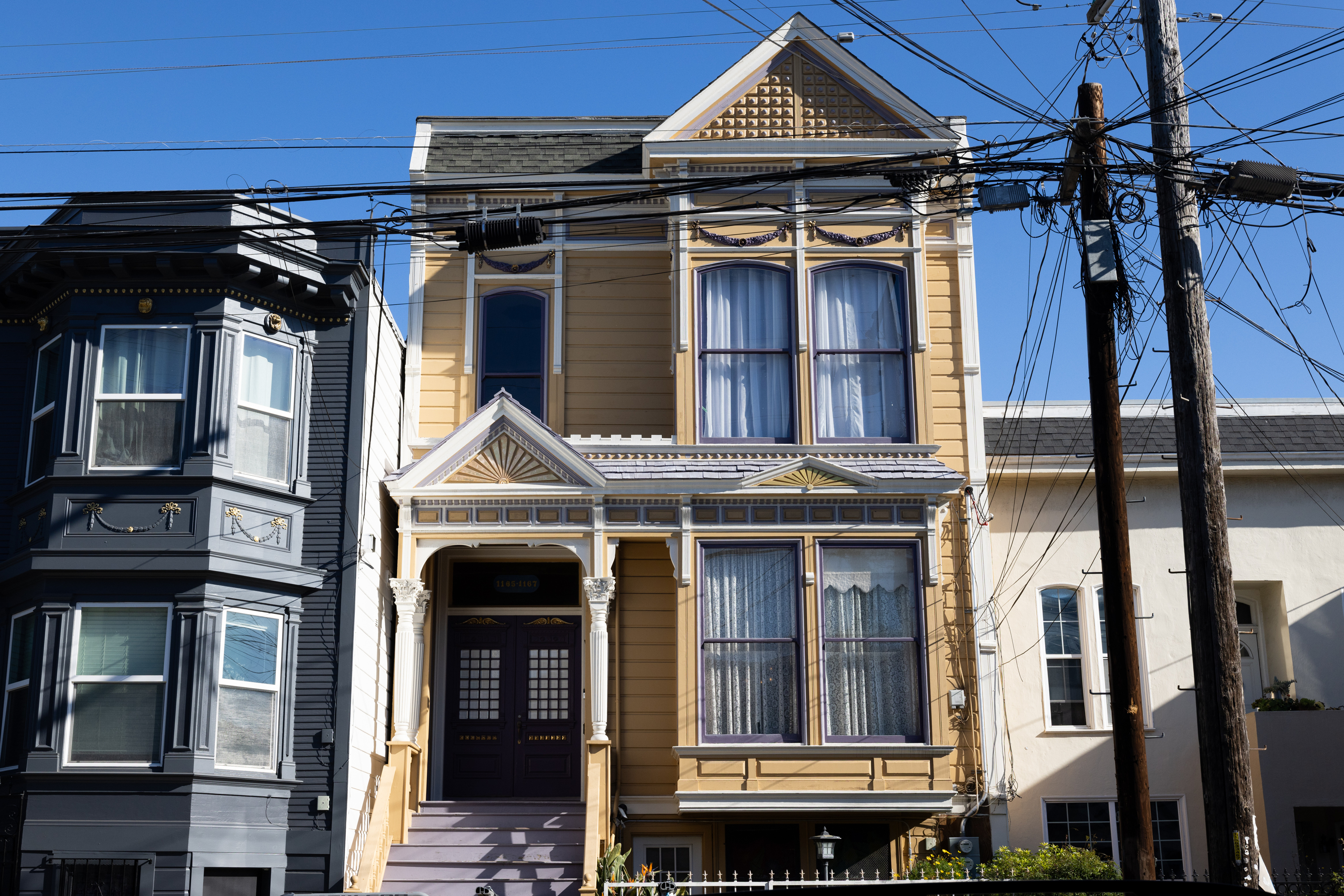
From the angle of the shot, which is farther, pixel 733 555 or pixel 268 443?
pixel 733 555

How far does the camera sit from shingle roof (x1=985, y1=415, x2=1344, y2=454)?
19125 mm

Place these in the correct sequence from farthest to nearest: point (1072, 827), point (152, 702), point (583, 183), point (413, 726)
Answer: point (1072, 827), point (413, 726), point (583, 183), point (152, 702)

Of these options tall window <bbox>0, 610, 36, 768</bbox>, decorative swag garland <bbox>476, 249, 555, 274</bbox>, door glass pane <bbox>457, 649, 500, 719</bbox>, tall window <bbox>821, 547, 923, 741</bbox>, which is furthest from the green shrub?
tall window <bbox>0, 610, 36, 768</bbox>

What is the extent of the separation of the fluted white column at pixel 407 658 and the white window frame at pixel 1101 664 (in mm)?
9019

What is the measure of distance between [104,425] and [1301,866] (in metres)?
15.3

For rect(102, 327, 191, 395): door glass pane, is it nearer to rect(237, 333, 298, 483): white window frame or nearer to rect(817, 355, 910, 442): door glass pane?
rect(237, 333, 298, 483): white window frame

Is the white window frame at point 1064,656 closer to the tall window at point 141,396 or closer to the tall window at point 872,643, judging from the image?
the tall window at point 872,643

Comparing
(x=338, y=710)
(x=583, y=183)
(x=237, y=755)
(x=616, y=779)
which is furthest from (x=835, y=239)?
(x=237, y=755)

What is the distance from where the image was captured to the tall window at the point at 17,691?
14.4 metres

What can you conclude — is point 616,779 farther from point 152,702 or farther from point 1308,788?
point 1308,788

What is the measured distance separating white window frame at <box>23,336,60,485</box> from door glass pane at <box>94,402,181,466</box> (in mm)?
793

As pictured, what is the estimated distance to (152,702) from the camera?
14.2 meters

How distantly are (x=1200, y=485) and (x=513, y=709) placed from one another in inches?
393

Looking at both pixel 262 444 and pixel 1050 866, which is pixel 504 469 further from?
pixel 1050 866
